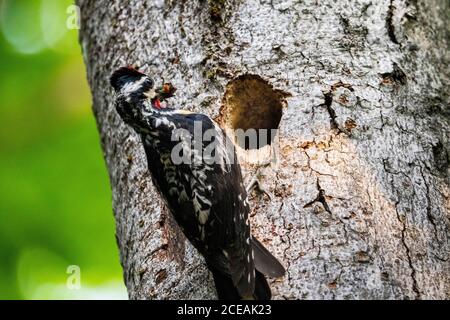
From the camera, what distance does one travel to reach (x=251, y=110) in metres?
4.65

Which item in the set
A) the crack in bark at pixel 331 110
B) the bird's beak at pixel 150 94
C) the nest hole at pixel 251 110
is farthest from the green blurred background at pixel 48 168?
the crack in bark at pixel 331 110

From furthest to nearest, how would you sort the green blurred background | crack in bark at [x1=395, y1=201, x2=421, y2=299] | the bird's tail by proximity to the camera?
the green blurred background < the bird's tail < crack in bark at [x1=395, y1=201, x2=421, y2=299]

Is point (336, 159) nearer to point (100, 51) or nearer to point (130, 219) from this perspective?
point (130, 219)

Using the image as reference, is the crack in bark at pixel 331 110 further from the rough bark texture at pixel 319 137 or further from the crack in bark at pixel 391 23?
the crack in bark at pixel 391 23

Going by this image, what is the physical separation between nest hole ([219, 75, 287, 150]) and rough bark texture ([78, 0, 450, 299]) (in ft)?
0.12

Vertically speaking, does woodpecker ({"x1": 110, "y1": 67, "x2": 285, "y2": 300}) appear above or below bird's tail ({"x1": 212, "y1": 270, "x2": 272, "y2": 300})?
above

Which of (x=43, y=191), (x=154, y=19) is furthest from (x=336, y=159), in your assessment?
(x=43, y=191)

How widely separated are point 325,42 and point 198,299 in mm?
1674

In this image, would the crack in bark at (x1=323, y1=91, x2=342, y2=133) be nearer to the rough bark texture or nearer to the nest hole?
the rough bark texture

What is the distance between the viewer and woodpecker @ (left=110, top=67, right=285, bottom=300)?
12.3ft

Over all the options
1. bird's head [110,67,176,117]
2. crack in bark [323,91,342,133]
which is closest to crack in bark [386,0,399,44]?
crack in bark [323,91,342,133]

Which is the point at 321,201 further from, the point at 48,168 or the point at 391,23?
the point at 48,168

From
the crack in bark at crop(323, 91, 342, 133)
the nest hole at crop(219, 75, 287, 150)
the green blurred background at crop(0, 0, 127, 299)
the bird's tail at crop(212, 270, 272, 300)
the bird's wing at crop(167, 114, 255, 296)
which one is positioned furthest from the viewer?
the green blurred background at crop(0, 0, 127, 299)

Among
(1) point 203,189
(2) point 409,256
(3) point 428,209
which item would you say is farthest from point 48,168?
(2) point 409,256
